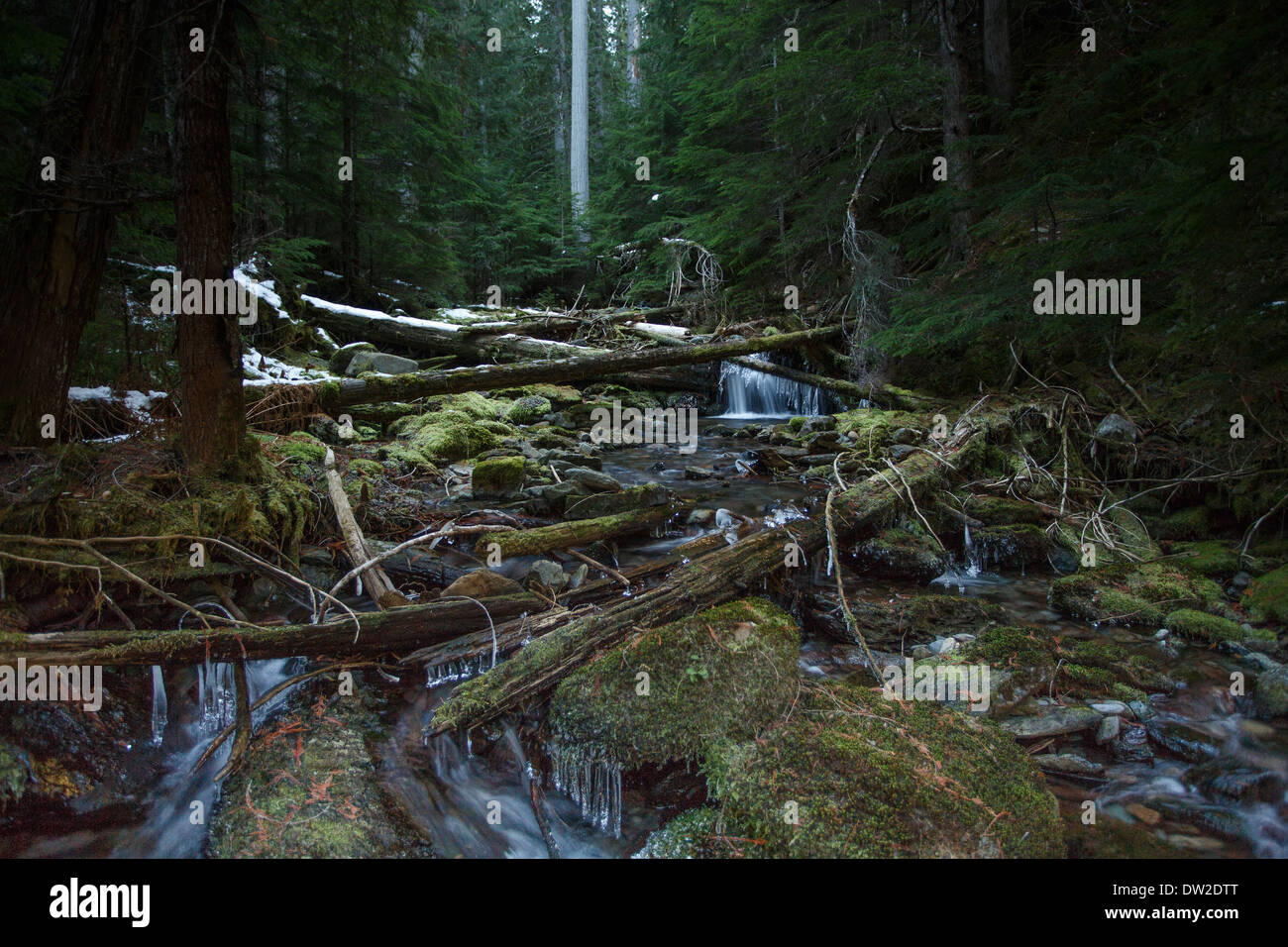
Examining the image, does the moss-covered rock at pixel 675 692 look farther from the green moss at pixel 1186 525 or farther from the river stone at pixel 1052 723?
the green moss at pixel 1186 525

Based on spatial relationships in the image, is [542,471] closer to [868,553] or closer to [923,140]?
[868,553]

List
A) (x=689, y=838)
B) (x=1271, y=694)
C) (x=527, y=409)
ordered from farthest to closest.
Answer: (x=527, y=409)
(x=1271, y=694)
(x=689, y=838)

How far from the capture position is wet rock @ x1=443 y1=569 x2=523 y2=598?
4.11 m

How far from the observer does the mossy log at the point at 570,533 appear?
532 centimetres

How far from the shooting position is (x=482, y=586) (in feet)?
13.6

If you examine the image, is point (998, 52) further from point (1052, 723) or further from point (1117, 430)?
point (1052, 723)

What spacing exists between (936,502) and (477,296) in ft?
74.3

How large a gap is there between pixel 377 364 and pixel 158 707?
324 inches

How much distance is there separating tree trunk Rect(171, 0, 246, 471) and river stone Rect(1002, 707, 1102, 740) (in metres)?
5.51

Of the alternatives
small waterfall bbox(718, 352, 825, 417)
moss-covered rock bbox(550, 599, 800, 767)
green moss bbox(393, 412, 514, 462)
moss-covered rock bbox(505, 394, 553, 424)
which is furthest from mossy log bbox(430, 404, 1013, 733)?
moss-covered rock bbox(505, 394, 553, 424)

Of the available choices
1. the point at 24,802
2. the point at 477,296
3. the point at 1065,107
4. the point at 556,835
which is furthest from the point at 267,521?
the point at 477,296

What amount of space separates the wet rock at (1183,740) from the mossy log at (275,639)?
12.4 ft

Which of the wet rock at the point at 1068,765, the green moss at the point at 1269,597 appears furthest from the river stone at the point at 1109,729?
the green moss at the point at 1269,597

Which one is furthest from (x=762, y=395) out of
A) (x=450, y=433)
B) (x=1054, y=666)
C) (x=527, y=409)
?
(x=1054, y=666)
